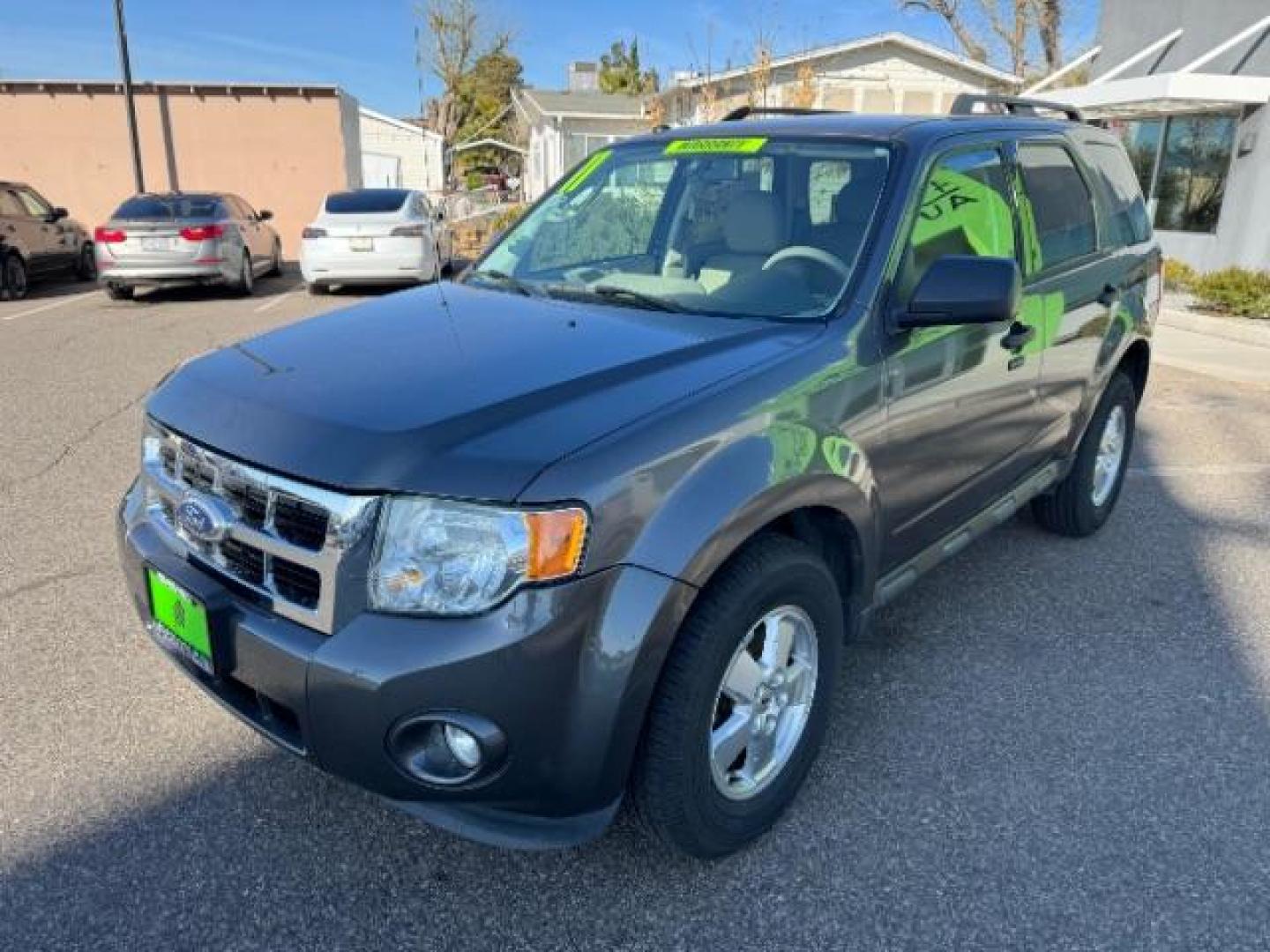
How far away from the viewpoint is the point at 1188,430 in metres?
6.90

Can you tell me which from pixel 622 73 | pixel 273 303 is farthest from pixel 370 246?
pixel 622 73

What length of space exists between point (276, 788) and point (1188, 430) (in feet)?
21.6

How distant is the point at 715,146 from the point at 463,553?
2165mm

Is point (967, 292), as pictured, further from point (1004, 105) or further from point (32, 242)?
point (32, 242)

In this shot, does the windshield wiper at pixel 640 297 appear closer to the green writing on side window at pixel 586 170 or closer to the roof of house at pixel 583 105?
the green writing on side window at pixel 586 170

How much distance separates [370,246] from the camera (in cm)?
1277

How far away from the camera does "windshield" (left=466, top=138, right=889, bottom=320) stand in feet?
9.64

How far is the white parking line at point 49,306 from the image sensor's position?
1202 centimetres

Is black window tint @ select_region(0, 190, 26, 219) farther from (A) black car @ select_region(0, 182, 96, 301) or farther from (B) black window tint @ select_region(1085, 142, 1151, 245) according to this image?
(B) black window tint @ select_region(1085, 142, 1151, 245)

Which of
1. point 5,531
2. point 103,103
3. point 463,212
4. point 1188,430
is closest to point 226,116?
point 103,103

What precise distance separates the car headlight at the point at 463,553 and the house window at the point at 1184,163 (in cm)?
1509

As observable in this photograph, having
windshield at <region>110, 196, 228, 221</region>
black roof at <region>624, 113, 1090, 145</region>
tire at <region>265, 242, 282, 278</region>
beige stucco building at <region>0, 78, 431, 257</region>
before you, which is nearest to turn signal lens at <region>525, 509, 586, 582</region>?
black roof at <region>624, 113, 1090, 145</region>

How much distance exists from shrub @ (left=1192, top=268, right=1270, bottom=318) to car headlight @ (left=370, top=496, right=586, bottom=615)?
1120cm

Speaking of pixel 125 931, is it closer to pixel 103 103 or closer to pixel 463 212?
pixel 103 103
